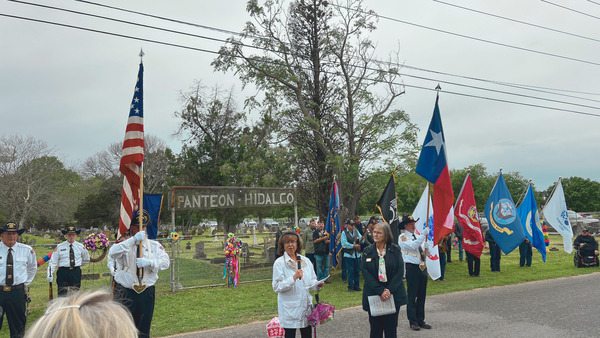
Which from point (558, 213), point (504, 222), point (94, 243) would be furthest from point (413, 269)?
point (558, 213)

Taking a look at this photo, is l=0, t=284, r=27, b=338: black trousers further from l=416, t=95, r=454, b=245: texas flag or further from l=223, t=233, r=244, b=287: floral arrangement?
l=223, t=233, r=244, b=287: floral arrangement

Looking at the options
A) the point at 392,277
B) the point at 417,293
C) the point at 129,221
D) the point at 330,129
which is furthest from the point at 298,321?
the point at 330,129

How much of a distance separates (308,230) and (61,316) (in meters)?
13.4

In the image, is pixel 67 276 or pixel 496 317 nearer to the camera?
pixel 496 317

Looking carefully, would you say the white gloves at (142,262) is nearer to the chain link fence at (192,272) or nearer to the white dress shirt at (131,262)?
the white dress shirt at (131,262)

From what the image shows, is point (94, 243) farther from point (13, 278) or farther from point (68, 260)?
point (13, 278)

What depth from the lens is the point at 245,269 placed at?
18.5m

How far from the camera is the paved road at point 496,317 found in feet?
25.4

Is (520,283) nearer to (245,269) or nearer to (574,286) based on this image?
(574,286)

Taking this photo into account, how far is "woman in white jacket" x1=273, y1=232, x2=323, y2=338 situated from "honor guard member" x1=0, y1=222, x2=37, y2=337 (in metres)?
4.37

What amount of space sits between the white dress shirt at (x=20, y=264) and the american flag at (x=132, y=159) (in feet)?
6.64

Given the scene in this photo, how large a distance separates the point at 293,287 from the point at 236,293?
7.94 meters

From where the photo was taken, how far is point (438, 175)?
872cm

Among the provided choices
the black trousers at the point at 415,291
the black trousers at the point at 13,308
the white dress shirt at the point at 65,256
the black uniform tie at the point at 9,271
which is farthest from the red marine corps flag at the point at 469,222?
the black uniform tie at the point at 9,271
